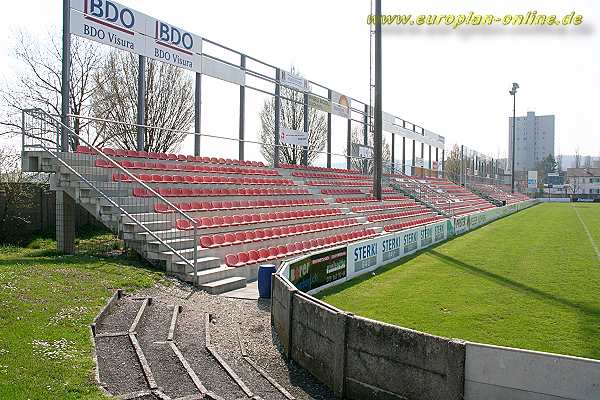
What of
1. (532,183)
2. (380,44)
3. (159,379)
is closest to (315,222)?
(380,44)

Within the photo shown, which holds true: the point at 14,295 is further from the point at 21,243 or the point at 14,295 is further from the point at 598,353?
the point at 21,243

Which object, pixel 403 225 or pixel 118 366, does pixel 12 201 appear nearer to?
pixel 118 366

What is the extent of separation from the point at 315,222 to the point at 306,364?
12602 millimetres

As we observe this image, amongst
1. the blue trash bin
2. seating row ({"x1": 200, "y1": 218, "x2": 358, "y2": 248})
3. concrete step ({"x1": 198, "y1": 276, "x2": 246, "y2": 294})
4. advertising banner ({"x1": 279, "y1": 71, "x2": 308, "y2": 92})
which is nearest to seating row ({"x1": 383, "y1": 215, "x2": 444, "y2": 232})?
seating row ({"x1": 200, "y1": 218, "x2": 358, "y2": 248})

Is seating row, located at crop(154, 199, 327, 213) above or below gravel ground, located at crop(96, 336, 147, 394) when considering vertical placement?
above

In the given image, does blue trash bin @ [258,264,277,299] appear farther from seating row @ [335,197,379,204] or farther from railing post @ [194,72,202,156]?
seating row @ [335,197,379,204]

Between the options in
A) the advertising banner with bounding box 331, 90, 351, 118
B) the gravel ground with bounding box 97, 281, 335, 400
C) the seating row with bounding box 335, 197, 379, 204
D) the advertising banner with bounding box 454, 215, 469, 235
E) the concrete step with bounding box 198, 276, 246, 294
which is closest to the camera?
the gravel ground with bounding box 97, 281, 335, 400

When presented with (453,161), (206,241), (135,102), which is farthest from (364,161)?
(453,161)

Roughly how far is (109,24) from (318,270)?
9.76 metres

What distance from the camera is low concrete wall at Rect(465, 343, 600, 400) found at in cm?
439

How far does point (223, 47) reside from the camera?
66.9 feet

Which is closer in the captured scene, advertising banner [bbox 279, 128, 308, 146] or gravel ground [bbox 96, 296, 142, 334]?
gravel ground [bbox 96, 296, 142, 334]

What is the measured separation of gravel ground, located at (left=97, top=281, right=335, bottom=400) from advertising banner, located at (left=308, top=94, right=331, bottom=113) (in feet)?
63.7

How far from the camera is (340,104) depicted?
31.6m
